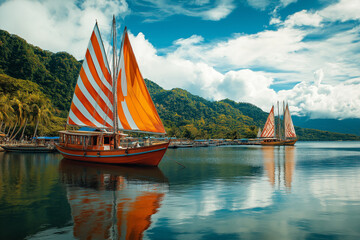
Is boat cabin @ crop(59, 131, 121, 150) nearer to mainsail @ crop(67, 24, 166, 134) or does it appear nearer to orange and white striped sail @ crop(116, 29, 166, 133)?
mainsail @ crop(67, 24, 166, 134)

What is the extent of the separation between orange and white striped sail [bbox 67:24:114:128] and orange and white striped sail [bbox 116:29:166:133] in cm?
296

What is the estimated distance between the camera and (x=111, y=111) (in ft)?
115

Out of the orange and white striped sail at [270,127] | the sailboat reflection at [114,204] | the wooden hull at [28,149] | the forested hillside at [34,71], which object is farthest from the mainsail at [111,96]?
the orange and white striped sail at [270,127]

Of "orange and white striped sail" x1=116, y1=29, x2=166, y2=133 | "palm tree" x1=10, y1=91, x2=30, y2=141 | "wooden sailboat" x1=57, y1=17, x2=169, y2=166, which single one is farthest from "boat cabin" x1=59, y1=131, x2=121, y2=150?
"palm tree" x1=10, y1=91, x2=30, y2=141

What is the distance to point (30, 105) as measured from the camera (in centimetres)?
7056

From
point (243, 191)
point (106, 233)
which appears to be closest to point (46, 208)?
point (106, 233)

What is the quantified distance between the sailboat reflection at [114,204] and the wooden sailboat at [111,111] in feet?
22.2

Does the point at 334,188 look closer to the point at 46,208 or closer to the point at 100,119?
the point at 46,208

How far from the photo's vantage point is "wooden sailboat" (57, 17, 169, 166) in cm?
3073

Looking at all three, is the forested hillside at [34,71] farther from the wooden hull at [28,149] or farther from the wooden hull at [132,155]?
the wooden hull at [132,155]

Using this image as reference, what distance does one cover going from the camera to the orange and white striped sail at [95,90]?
115 feet

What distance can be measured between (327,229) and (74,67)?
184489 millimetres

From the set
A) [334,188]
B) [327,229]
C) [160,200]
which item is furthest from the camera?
[334,188]

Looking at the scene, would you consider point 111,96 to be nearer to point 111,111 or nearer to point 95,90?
point 111,111
